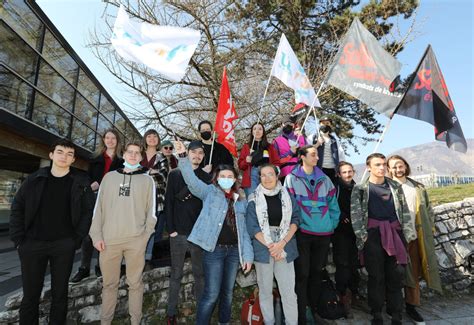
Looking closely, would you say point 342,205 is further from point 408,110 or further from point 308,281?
point 408,110

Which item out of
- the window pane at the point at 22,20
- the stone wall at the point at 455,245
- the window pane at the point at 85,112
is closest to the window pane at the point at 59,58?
the window pane at the point at 22,20

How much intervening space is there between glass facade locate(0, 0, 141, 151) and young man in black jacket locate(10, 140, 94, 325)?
4.28 metres

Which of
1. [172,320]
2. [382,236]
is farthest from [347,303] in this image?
[172,320]

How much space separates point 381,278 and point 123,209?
3279mm

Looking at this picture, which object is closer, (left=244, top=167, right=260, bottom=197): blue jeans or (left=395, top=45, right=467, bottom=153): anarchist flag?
(left=395, top=45, right=467, bottom=153): anarchist flag

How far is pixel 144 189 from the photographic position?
320 centimetres

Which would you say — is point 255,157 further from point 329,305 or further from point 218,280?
point 329,305

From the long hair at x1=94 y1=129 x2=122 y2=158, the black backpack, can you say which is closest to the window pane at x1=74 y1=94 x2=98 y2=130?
the long hair at x1=94 y1=129 x2=122 y2=158

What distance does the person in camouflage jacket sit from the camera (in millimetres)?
3377

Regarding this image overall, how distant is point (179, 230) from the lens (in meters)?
3.24

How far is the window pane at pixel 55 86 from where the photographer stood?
7617 millimetres

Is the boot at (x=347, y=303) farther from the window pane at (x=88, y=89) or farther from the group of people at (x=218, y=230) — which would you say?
the window pane at (x=88, y=89)

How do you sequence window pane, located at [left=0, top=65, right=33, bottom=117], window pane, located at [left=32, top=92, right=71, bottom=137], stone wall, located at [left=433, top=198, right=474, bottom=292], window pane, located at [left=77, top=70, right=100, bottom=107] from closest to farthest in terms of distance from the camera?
stone wall, located at [left=433, top=198, right=474, bottom=292], window pane, located at [left=0, top=65, right=33, bottom=117], window pane, located at [left=32, top=92, right=71, bottom=137], window pane, located at [left=77, top=70, right=100, bottom=107]

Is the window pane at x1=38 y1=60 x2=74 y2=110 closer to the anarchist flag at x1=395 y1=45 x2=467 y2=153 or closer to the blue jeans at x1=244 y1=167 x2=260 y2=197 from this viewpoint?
the blue jeans at x1=244 y1=167 x2=260 y2=197
